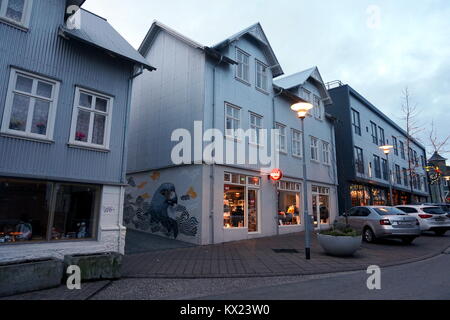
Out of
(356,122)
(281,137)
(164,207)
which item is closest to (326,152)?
(281,137)

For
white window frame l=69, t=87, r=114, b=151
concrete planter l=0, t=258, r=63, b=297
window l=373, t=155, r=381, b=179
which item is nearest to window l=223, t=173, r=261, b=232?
white window frame l=69, t=87, r=114, b=151

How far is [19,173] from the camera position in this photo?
7617 millimetres

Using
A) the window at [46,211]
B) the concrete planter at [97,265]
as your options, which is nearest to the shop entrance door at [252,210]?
the window at [46,211]

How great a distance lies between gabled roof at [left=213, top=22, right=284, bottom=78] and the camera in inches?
576

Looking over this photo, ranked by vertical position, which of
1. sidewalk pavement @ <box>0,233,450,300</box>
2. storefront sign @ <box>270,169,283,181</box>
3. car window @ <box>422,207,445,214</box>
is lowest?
sidewalk pavement @ <box>0,233,450,300</box>

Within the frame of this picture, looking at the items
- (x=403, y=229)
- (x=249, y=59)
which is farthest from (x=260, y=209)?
(x=249, y=59)

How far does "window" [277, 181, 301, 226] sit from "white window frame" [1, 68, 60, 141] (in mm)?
11632

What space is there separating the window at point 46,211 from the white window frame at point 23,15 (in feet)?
14.5

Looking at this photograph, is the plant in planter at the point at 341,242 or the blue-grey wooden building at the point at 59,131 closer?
the blue-grey wooden building at the point at 59,131

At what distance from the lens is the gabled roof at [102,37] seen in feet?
29.0

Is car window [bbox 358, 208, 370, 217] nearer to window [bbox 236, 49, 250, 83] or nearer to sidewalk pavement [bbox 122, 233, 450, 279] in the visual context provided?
sidewalk pavement [bbox 122, 233, 450, 279]

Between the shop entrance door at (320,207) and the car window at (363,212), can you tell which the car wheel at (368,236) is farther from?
the shop entrance door at (320,207)
